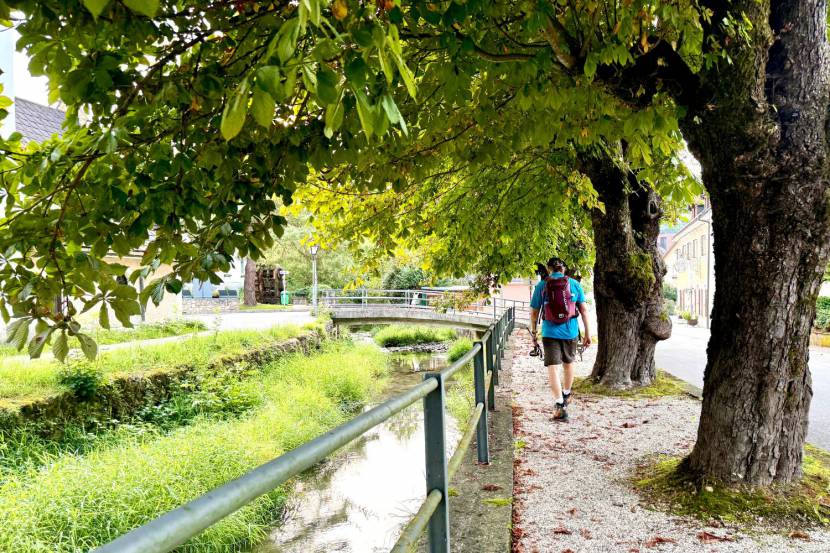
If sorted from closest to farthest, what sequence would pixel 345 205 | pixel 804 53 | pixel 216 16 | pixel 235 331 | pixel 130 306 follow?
pixel 130 306 → pixel 216 16 → pixel 804 53 → pixel 345 205 → pixel 235 331

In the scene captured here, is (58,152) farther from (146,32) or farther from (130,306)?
(130,306)

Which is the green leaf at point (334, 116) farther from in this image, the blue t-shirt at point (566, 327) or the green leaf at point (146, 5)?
the blue t-shirt at point (566, 327)

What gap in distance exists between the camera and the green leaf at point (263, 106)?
1.40 metres

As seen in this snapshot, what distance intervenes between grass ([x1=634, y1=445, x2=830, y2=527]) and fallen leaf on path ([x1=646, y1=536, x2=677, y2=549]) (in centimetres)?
47

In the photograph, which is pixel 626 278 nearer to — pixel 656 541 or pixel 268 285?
pixel 656 541

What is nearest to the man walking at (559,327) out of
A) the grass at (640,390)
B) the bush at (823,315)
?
the grass at (640,390)

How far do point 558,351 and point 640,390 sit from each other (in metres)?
2.40

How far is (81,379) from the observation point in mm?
9812

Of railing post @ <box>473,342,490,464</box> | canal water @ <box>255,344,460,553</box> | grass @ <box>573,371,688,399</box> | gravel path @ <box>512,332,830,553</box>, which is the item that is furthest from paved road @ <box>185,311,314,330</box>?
railing post @ <box>473,342,490,464</box>

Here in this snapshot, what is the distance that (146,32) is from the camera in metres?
2.74

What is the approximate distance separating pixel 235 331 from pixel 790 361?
1508cm

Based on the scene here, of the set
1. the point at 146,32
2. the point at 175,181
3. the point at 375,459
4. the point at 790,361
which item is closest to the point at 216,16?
the point at 146,32

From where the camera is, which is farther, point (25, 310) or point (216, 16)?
point (216, 16)

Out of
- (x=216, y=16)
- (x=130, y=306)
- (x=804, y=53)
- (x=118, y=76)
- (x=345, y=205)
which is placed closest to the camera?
(x=130, y=306)
